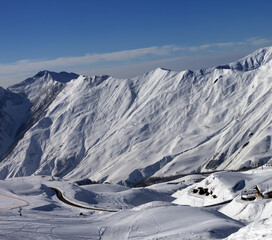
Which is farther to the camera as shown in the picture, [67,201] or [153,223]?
[67,201]

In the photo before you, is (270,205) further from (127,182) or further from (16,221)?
(127,182)

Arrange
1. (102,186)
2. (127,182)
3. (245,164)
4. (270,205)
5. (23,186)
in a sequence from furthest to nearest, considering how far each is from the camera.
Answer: (127,182), (245,164), (102,186), (23,186), (270,205)

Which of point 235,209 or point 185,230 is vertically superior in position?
point 185,230

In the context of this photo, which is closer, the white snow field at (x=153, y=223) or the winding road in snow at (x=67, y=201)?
the white snow field at (x=153, y=223)

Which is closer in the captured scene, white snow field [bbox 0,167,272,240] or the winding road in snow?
white snow field [bbox 0,167,272,240]

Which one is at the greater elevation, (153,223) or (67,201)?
(153,223)

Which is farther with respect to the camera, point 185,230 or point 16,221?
point 16,221

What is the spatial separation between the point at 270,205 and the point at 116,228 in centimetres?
1909

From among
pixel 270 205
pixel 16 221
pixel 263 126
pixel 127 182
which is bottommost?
pixel 127 182

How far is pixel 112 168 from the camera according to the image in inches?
7608

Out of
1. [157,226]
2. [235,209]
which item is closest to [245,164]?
[235,209]

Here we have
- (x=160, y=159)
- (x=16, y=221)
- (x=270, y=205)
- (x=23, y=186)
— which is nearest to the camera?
(x=16, y=221)

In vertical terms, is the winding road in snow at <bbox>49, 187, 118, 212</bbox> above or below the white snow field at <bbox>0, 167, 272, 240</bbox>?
below

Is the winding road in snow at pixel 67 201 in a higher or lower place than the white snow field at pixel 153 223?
lower
